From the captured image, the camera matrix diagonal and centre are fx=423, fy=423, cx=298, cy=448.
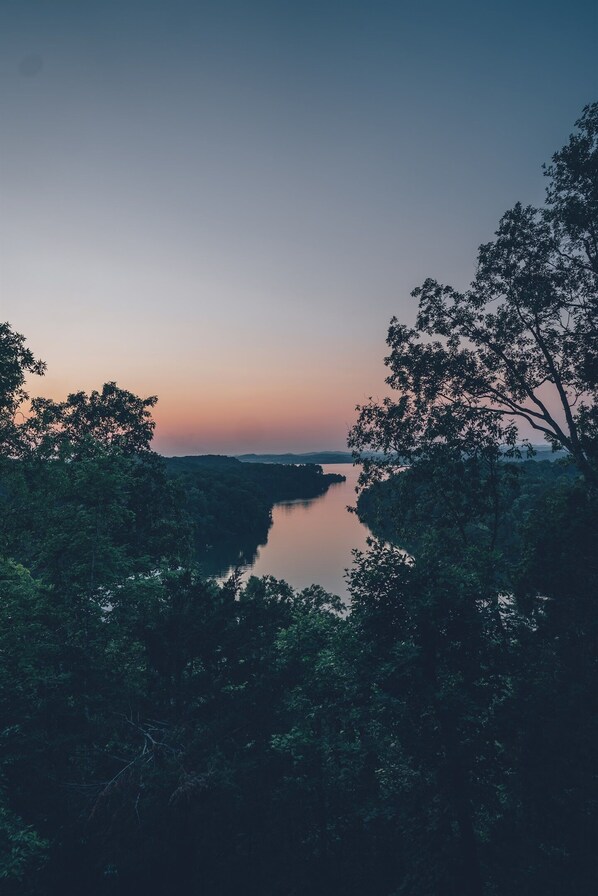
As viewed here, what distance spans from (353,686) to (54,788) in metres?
7.50

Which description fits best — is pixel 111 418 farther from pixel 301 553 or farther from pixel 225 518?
pixel 225 518

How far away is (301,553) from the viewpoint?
7675cm

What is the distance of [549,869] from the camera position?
10594 mm

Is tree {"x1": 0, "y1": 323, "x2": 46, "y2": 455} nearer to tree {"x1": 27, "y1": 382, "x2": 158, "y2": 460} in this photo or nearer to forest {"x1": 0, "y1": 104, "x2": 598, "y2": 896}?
forest {"x1": 0, "y1": 104, "x2": 598, "y2": 896}

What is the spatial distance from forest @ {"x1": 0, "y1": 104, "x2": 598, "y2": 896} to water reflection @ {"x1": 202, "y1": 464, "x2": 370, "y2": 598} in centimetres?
2344

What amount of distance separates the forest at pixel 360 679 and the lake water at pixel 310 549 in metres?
20.6

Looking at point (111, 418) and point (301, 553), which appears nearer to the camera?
point (111, 418)

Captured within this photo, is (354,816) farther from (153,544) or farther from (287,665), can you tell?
(153,544)

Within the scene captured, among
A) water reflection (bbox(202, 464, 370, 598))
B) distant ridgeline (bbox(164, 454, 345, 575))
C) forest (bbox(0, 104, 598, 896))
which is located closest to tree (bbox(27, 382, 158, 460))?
forest (bbox(0, 104, 598, 896))

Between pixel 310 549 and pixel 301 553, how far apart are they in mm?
4428

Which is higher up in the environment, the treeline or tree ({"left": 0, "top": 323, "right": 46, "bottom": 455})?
→ tree ({"left": 0, "top": 323, "right": 46, "bottom": 455})

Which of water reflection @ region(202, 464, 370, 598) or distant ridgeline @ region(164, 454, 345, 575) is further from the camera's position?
distant ridgeline @ region(164, 454, 345, 575)

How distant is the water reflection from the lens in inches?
2366

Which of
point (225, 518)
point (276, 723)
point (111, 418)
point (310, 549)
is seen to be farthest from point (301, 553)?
point (276, 723)
